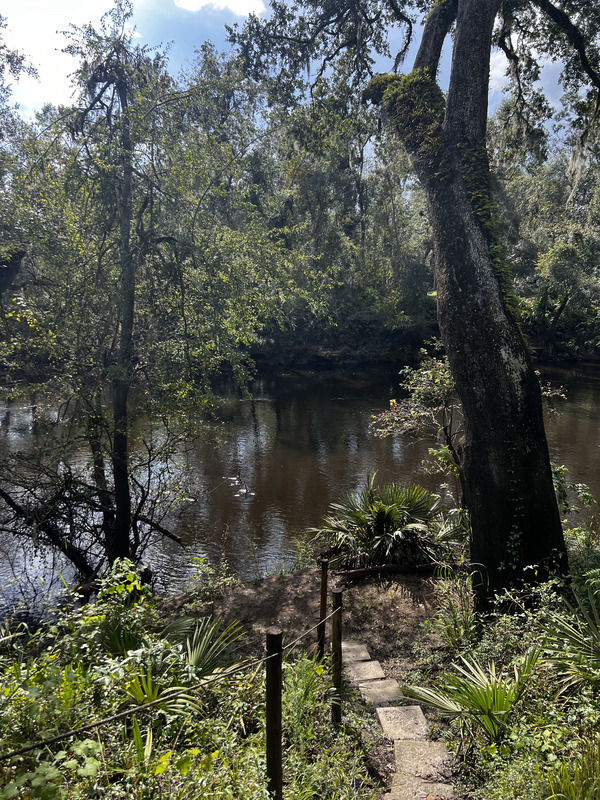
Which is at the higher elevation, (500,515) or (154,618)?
(500,515)

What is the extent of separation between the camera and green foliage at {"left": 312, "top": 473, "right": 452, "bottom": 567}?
276 inches

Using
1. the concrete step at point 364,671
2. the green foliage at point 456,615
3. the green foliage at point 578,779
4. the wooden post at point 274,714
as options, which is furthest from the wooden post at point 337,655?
the green foliage at point 578,779

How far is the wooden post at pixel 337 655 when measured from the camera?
346cm

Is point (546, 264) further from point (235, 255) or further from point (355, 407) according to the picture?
point (235, 255)

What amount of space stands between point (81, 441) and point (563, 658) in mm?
6971

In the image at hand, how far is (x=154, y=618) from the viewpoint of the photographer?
485 centimetres

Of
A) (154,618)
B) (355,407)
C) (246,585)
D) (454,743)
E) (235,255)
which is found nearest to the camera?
(454,743)

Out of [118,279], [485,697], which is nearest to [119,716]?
[485,697]

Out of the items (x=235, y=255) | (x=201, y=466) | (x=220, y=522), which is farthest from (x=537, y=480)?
(x=201, y=466)

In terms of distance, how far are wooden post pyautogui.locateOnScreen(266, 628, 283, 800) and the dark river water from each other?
595 centimetres

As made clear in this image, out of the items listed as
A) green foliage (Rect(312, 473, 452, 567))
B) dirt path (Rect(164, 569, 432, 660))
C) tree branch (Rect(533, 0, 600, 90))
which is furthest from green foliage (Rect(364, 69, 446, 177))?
dirt path (Rect(164, 569, 432, 660))

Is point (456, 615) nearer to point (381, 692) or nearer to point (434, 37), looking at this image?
point (381, 692)

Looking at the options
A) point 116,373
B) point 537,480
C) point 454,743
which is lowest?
point 454,743

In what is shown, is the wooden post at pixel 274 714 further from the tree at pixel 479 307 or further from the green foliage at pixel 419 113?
the green foliage at pixel 419 113
